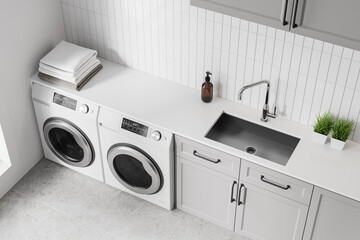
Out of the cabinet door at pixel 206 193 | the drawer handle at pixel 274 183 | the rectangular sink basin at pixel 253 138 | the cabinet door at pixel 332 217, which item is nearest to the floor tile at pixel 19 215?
the cabinet door at pixel 206 193

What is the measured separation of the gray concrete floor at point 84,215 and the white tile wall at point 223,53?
0.98 m

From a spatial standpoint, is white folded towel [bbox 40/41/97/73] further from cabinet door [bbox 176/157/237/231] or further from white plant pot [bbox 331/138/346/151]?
white plant pot [bbox 331/138/346/151]

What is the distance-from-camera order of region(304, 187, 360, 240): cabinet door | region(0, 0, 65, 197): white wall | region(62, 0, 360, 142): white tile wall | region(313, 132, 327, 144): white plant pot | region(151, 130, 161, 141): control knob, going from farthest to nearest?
region(0, 0, 65, 197): white wall < region(151, 130, 161, 141): control knob < region(313, 132, 327, 144): white plant pot < region(62, 0, 360, 142): white tile wall < region(304, 187, 360, 240): cabinet door

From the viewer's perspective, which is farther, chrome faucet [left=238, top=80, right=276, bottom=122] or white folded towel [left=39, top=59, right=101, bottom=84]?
white folded towel [left=39, top=59, right=101, bottom=84]

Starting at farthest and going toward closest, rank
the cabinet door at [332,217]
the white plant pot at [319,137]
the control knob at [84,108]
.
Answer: the control knob at [84,108] < the white plant pot at [319,137] < the cabinet door at [332,217]

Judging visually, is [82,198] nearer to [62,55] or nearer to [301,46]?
[62,55]

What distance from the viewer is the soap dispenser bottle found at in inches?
149

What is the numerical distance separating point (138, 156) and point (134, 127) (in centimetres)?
21

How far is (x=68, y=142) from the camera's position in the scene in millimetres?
4375

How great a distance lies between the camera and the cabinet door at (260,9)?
280cm

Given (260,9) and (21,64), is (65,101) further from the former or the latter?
(260,9)

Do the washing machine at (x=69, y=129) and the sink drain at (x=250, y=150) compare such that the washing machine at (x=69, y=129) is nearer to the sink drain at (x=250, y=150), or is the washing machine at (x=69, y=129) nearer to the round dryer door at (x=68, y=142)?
the round dryer door at (x=68, y=142)

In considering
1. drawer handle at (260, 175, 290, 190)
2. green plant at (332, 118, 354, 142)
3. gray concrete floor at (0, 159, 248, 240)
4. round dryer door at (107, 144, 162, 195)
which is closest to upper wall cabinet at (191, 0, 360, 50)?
green plant at (332, 118, 354, 142)

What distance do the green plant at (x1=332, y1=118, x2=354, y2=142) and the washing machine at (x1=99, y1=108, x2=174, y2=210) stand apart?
106 centimetres
